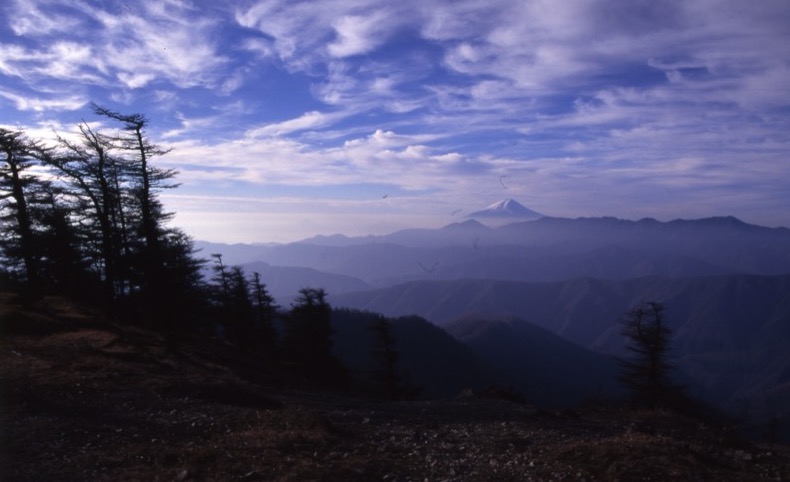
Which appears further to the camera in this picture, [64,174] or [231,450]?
[64,174]

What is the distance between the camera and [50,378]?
16.8m

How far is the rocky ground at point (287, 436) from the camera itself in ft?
33.0

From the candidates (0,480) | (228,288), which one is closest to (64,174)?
(228,288)

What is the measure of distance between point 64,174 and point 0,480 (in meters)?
23.6

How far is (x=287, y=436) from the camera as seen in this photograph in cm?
1203

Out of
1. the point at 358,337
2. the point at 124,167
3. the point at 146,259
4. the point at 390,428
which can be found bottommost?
the point at 358,337

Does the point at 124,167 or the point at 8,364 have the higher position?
the point at 124,167

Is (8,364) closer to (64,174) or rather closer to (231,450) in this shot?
(231,450)

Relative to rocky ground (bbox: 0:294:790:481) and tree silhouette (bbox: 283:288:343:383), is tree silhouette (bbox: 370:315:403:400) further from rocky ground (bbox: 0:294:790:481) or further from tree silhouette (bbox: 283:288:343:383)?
rocky ground (bbox: 0:294:790:481)

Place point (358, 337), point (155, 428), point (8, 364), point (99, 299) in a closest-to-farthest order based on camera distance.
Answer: point (155, 428)
point (8, 364)
point (99, 299)
point (358, 337)

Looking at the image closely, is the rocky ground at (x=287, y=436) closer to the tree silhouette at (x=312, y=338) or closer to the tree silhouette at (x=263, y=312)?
the tree silhouette at (x=312, y=338)

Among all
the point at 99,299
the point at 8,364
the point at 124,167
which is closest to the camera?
the point at 8,364

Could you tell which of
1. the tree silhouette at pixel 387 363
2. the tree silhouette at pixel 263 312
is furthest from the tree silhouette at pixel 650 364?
the tree silhouette at pixel 263 312

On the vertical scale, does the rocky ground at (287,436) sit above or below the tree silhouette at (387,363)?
above
